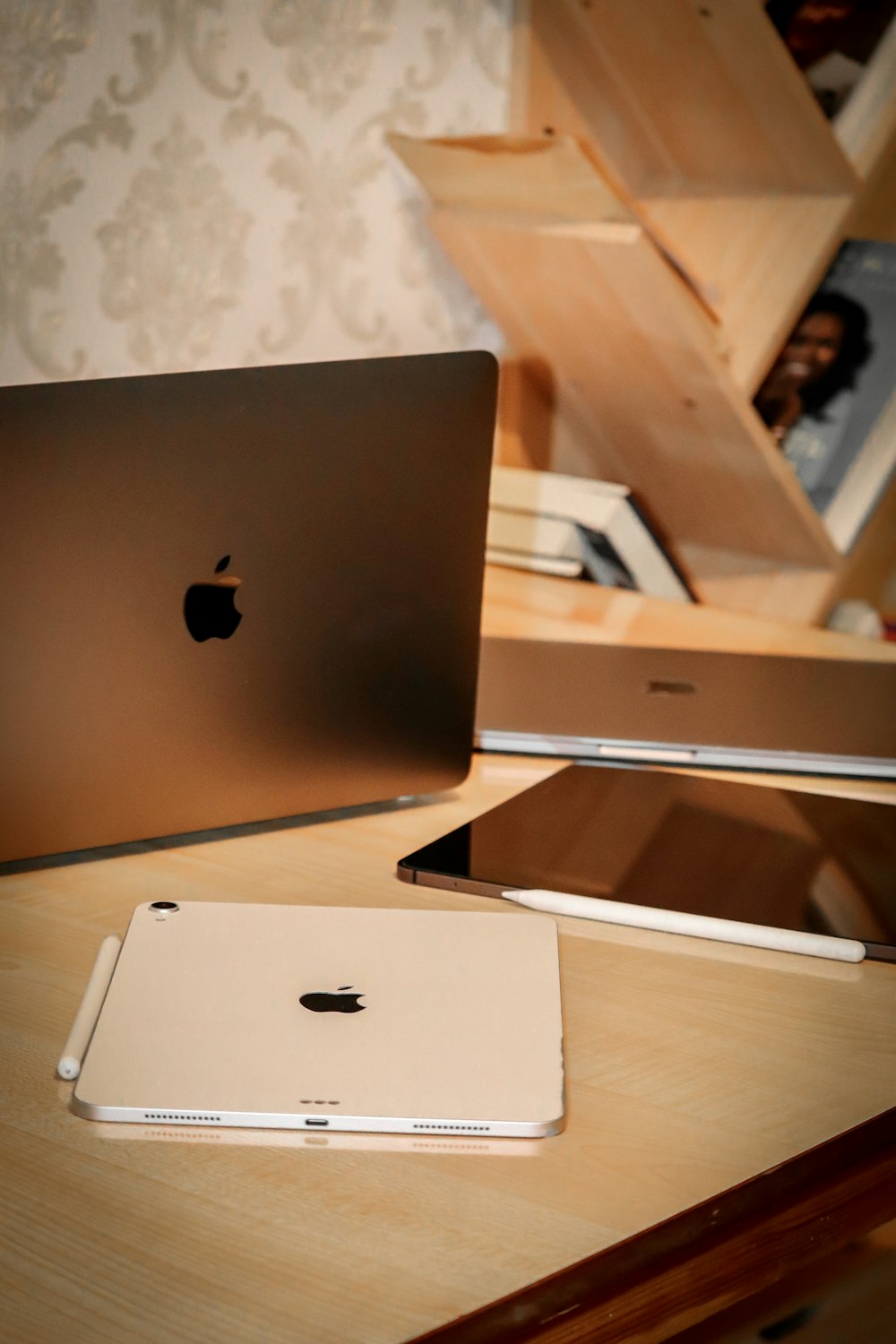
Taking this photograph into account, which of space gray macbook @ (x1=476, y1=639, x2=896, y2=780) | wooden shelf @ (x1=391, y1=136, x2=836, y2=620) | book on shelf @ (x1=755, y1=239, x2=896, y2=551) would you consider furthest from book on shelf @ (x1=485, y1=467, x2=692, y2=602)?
space gray macbook @ (x1=476, y1=639, x2=896, y2=780)

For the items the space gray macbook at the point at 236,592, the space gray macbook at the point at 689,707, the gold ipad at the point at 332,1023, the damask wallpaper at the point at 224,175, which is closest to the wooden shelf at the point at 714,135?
the damask wallpaper at the point at 224,175

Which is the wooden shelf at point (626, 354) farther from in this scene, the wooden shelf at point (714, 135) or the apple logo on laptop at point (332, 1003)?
the apple logo on laptop at point (332, 1003)

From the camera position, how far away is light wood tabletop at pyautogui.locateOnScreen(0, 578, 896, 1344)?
46 centimetres

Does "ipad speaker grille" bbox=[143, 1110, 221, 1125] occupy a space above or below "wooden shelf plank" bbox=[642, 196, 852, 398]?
below

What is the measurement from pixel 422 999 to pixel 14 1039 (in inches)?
8.0

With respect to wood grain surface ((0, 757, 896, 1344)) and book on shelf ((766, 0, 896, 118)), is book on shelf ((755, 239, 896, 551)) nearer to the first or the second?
book on shelf ((766, 0, 896, 118))

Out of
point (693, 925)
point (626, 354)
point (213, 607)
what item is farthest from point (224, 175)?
point (693, 925)

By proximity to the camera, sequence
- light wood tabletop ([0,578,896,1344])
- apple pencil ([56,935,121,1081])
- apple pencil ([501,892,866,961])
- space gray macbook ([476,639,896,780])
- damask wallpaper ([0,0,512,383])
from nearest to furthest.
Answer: light wood tabletop ([0,578,896,1344]) < apple pencil ([56,935,121,1081]) < apple pencil ([501,892,866,961]) < space gray macbook ([476,639,896,780]) < damask wallpaper ([0,0,512,383])

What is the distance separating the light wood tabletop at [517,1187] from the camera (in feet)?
1.52

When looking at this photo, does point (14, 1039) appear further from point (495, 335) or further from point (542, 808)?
point (495, 335)

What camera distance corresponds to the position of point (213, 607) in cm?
81

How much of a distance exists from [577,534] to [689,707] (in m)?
0.51

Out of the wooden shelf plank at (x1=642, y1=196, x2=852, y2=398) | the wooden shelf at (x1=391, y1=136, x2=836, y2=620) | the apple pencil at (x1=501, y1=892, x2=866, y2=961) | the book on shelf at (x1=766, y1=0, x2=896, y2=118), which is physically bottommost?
the apple pencil at (x1=501, y1=892, x2=866, y2=961)

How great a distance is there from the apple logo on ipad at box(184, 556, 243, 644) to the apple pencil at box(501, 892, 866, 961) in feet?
0.82
